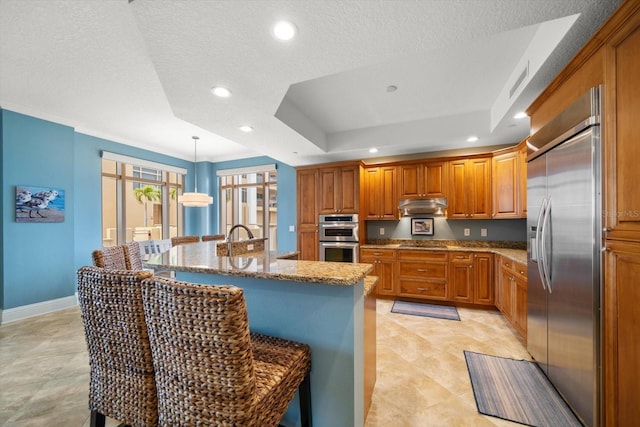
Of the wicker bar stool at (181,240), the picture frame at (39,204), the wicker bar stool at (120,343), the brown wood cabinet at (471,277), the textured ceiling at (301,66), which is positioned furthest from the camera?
the wicker bar stool at (181,240)

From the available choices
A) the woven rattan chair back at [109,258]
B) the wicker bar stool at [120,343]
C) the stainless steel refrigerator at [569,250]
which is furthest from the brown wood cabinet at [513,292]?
the woven rattan chair back at [109,258]

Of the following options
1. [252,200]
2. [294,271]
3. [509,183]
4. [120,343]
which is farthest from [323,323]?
[252,200]

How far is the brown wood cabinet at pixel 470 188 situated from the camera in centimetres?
384

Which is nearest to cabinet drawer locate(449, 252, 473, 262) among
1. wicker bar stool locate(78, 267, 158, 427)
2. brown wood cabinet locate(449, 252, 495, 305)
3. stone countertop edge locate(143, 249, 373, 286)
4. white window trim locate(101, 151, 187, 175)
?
brown wood cabinet locate(449, 252, 495, 305)

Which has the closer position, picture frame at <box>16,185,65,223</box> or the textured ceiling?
the textured ceiling

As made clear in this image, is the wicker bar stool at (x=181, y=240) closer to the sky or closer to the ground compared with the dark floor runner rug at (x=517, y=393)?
closer to the sky

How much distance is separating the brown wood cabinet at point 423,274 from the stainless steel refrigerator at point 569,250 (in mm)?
1675

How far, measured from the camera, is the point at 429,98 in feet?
→ 10.1

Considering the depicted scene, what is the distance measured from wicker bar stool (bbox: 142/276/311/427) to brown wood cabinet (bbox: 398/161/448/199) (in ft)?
12.2

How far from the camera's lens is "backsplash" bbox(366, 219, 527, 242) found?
3.90 m

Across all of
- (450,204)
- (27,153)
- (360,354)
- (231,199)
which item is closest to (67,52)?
(27,153)

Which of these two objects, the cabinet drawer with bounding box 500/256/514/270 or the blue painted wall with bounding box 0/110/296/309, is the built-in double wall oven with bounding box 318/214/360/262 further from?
the blue painted wall with bounding box 0/110/296/309

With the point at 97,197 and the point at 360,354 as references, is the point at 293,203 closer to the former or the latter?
the point at 97,197

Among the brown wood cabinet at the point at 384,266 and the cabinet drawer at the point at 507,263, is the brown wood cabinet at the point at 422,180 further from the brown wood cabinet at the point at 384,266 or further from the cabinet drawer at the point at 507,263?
the cabinet drawer at the point at 507,263
